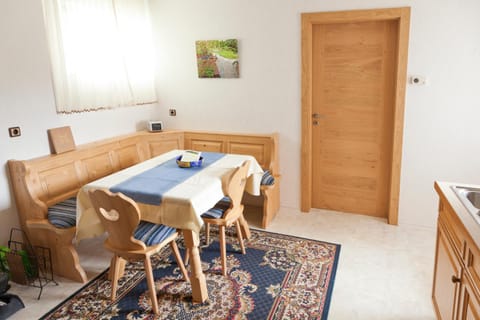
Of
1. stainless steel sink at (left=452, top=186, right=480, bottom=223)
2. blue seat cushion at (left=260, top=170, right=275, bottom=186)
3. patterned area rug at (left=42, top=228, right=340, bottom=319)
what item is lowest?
patterned area rug at (left=42, top=228, right=340, bottom=319)

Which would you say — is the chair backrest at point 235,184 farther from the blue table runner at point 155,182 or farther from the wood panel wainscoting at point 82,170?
the wood panel wainscoting at point 82,170

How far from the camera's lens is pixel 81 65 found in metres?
3.43

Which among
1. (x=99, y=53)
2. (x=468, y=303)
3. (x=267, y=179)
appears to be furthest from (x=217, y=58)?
(x=468, y=303)

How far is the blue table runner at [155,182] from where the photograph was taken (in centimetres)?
242

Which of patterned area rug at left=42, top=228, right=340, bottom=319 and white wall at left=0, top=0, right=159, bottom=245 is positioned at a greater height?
white wall at left=0, top=0, right=159, bottom=245

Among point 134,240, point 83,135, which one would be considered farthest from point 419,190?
point 83,135

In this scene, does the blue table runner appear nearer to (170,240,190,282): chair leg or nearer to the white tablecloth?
the white tablecloth

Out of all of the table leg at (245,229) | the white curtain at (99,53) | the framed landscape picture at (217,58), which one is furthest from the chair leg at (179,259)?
the framed landscape picture at (217,58)

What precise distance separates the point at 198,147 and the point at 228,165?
1.24m

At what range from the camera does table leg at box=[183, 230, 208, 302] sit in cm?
245

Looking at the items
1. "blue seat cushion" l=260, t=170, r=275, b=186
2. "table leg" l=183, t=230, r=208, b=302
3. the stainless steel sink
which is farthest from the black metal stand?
the stainless steel sink

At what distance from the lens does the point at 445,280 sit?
79.3 inches

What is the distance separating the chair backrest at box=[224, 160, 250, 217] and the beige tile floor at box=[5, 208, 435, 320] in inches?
36.3

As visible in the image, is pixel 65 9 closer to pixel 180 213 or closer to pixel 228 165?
pixel 228 165
